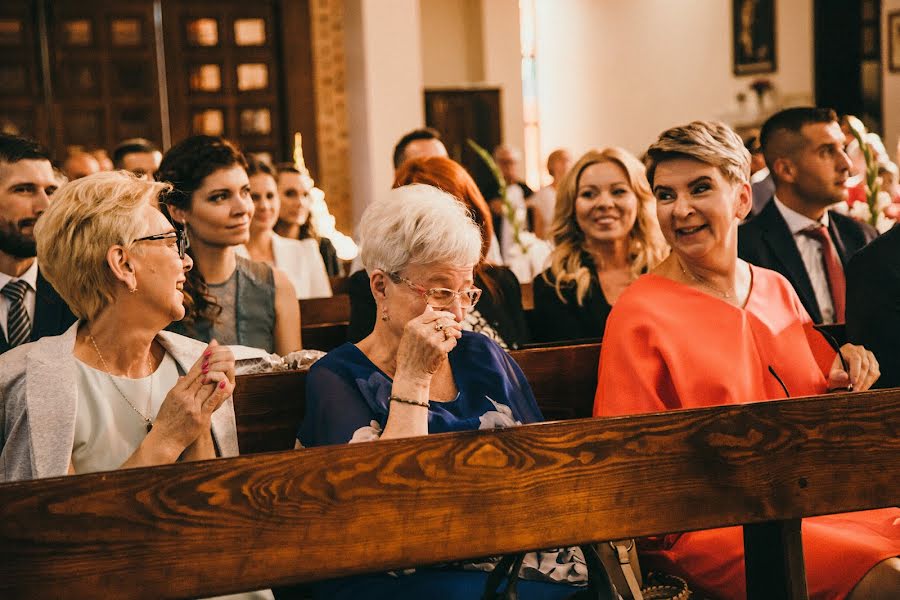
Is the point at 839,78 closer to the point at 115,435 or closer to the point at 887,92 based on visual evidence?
the point at 887,92

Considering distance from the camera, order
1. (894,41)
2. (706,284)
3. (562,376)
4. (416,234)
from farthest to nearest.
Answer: (894,41) < (562,376) < (706,284) < (416,234)

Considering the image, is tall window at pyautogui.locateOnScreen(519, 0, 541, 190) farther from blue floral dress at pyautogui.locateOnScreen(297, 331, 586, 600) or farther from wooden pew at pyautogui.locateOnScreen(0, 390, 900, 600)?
wooden pew at pyautogui.locateOnScreen(0, 390, 900, 600)

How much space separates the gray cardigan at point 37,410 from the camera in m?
2.32

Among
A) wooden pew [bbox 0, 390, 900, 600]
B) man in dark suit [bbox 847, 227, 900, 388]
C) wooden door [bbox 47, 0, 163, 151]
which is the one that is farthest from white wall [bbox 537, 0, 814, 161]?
wooden pew [bbox 0, 390, 900, 600]

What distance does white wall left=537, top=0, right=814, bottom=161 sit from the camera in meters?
12.4

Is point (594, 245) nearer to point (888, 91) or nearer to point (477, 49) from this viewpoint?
point (888, 91)

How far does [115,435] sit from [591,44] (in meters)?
14.0

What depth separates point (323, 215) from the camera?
7.15 metres

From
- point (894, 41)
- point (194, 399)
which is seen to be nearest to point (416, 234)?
point (194, 399)

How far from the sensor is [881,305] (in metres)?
3.05

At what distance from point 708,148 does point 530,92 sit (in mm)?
13351

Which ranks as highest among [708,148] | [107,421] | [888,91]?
[888,91]

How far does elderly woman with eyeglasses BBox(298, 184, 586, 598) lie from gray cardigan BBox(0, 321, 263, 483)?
53 centimetres

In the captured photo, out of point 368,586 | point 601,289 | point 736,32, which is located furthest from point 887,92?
point 368,586
